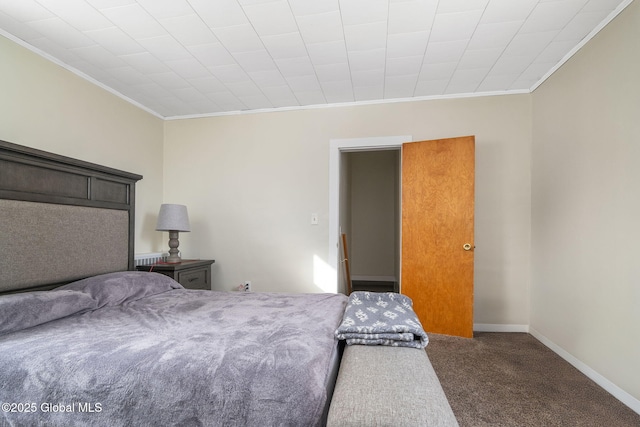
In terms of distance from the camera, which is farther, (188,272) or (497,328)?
(497,328)

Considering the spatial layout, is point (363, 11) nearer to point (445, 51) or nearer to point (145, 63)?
point (445, 51)

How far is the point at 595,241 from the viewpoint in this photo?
2.06 meters

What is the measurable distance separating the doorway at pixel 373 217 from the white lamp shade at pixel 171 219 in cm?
351

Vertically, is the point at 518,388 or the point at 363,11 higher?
the point at 363,11

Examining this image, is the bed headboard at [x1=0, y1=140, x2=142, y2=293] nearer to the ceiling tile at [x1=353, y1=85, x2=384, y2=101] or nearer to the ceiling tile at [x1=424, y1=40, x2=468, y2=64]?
the ceiling tile at [x1=353, y1=85, x2=384, y2=101]

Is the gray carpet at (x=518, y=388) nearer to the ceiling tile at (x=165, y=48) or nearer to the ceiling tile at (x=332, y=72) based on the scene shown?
the ceiling tile at (x=332, y=72)

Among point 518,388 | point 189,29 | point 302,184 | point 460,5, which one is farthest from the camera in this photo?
point 302,184

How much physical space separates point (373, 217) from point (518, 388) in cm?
422

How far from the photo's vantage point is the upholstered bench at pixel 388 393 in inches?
30.5

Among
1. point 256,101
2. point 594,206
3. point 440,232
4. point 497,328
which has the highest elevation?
point 256,101

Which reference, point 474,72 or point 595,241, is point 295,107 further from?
point 595,241

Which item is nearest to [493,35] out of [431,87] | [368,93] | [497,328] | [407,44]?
[407,44]

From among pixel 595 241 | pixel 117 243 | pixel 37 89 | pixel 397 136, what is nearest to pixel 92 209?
pixel 117 243

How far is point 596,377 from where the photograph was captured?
2.01m
